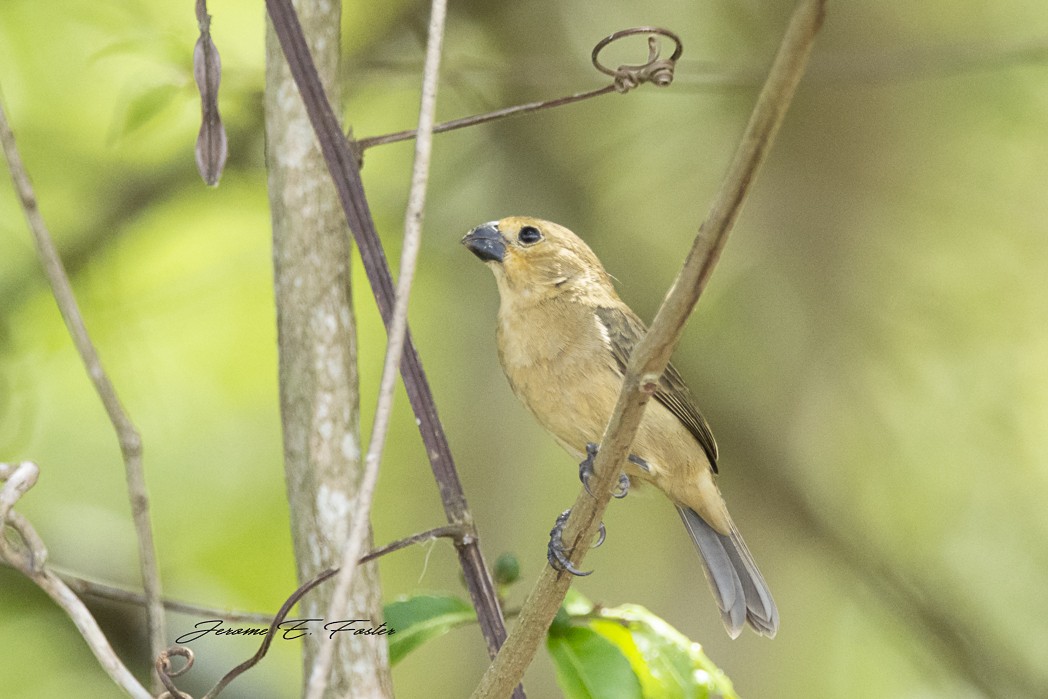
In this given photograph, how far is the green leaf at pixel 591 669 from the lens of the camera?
7.29ft

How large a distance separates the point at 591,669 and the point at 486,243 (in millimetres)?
1795

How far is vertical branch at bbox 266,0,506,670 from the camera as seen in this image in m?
2.00

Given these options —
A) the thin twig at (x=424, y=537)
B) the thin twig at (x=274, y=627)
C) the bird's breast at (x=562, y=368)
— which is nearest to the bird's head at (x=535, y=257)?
the bird's breast at (x=562, y=368)

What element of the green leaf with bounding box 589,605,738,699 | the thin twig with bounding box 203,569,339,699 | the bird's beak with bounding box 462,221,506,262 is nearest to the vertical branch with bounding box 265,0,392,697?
the thin twig with bounding box 203,569,339,699

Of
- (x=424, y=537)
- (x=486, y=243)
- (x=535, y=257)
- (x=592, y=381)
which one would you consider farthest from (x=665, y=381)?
(x=424, y=537)

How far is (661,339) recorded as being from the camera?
58.5 inches

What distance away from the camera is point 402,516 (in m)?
5.41

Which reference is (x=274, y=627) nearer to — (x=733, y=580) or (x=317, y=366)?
(x=317, y=366)

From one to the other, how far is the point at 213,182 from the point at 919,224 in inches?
160

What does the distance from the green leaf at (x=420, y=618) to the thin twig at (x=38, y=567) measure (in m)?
0.53

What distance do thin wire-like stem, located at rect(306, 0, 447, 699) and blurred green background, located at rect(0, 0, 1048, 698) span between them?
9.00 ft

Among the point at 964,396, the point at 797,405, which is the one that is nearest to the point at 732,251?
the point at 797,405

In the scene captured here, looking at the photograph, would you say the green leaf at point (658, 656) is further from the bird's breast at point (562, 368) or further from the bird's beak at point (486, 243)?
the bird's beak at point (486, 243)

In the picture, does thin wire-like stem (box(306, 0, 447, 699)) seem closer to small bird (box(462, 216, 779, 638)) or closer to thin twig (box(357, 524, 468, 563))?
thin twig (box(357, 524, 468, 563))
